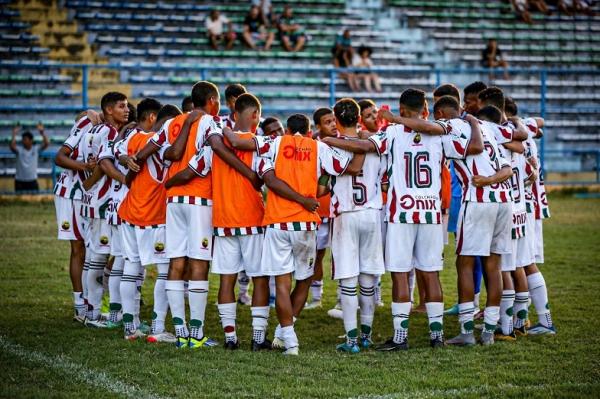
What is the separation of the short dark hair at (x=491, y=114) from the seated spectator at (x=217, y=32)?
16317 mm

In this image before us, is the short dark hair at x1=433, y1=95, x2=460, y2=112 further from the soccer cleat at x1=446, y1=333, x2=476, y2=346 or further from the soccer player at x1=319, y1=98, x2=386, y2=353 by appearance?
the soccer cleat at x1=446, y1=333, x2=476, y2=346

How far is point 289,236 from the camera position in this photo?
8.34m

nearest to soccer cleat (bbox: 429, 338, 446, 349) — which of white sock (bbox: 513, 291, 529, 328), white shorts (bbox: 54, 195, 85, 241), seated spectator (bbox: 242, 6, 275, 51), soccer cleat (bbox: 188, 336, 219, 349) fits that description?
white sock (bbox: 513, 291, 529, 328)

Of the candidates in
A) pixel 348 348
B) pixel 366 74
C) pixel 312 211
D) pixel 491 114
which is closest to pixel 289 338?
pixel 348 348

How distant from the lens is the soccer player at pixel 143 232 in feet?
Result: 29.6

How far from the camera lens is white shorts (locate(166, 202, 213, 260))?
8633 millimetres

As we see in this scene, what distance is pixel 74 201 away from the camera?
397 inches

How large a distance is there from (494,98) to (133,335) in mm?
4044

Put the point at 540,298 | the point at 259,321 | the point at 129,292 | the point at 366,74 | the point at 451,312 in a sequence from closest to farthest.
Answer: the point at 259,321, the point at 129,292, the point at 540,298, the point at 451,312, the point at 366,74

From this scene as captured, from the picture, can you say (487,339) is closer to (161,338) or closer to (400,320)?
(400,320)

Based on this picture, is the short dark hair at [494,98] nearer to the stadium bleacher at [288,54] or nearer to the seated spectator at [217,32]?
the stadium bleacher at [288,54]

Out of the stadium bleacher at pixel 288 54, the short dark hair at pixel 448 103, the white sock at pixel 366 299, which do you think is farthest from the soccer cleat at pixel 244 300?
the stadium bleacher at pixel 288 54

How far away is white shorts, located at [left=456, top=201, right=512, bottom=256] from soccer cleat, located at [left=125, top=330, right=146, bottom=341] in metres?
3.00

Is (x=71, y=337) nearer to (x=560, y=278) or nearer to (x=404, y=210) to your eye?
(x=404, y=210)
